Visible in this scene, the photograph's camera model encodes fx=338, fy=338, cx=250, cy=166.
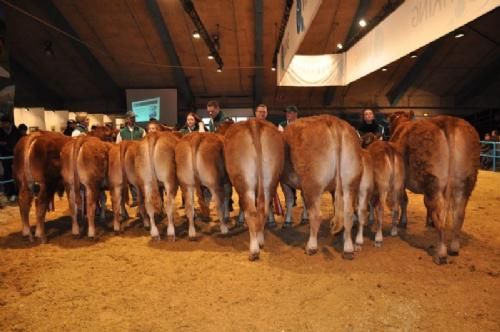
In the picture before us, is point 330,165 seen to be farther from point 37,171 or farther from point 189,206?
point 37,171

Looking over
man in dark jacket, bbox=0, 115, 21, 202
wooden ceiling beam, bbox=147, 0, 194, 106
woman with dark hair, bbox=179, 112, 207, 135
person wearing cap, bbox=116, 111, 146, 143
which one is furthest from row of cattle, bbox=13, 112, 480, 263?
wooden ceiling beam, bbox=147, 0, 194, 106

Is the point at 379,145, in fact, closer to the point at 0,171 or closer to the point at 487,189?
the point at 487,189

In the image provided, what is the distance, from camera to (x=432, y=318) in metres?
3.08

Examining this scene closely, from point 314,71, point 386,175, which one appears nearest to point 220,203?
point 386,175

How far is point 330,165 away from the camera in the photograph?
→ 444 cm

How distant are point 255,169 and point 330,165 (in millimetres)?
993

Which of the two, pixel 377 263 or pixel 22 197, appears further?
pixel 22 197

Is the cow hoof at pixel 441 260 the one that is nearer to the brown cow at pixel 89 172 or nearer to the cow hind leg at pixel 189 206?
the cow hind leg at pixel 189 206

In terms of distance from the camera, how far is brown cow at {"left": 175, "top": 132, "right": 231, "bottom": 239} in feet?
17.2

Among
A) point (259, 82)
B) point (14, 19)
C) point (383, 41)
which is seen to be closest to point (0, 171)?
point (383, 41)

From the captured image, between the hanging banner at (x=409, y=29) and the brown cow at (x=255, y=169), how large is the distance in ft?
8.94

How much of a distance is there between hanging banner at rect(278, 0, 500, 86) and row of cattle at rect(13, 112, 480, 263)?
4.21 ft

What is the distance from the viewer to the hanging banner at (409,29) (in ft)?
13.3

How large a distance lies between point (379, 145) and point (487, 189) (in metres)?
6.19
